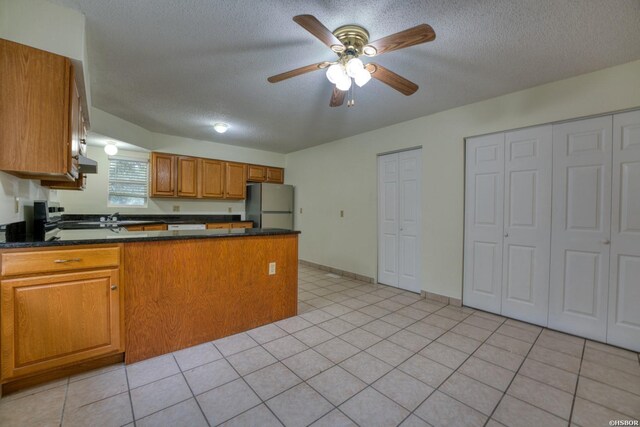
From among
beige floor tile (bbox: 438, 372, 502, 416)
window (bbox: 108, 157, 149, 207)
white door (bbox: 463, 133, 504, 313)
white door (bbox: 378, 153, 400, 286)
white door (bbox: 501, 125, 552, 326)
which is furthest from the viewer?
window (bbox: 108, 157, 149, 207)

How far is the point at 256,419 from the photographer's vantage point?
145 centimetres

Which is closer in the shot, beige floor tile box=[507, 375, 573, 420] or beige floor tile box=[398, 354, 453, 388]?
beige floor tile box=[507, 375, 573, 420]

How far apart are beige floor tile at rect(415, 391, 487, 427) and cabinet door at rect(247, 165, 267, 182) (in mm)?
4803

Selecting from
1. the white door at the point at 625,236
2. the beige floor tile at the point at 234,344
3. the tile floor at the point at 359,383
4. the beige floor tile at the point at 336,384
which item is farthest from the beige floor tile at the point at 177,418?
the white door at the point at 625,236

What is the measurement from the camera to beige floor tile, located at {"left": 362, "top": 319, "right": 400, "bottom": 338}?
247 centimetres

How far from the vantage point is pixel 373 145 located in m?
4.15

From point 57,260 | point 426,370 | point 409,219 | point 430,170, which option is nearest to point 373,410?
point 426,370

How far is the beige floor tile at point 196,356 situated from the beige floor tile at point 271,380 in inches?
16.1

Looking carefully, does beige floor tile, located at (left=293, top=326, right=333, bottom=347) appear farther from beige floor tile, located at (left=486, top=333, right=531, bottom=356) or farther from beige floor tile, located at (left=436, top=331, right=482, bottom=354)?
beige floor tile, located at (left=486, top=333, right=531, bottom=356)

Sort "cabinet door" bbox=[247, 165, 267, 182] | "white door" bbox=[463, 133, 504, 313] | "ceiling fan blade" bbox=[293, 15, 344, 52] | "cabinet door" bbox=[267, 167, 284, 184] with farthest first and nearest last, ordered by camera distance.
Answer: "cabinet door" bbox=[267, 167, 284, 184] → "cabinet door" bbox=[247, 165, 267, 182] → "white door" bbox=[463, 133, 504, 313] → "ceiling fan blade" bbox=[293, 15, 344, 52]

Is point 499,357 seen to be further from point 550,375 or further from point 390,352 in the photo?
point 390,352

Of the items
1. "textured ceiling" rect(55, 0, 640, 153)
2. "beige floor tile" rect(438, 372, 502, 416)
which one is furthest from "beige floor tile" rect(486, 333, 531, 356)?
"textured ceiling" rect(55, 0, 640, 153)

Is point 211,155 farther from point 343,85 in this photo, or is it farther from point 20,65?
point 343,85

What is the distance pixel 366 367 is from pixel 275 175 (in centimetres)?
461
